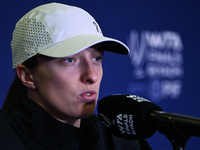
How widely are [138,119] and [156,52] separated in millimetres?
1462

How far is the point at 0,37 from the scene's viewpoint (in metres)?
1.38

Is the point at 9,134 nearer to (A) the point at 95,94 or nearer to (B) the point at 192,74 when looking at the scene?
(A) the point at 95,94

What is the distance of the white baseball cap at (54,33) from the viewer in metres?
0.74

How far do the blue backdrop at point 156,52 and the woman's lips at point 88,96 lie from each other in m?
0.87

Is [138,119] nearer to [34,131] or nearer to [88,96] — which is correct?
[88,96]

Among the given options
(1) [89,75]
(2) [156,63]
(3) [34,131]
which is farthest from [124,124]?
(2) [156,63]

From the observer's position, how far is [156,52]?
6.61ft

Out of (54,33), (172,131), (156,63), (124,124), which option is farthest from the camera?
(156,63)

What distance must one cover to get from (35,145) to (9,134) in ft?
0.25

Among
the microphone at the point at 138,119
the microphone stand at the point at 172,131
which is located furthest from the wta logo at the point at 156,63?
the microphone stand at the point at 172,131

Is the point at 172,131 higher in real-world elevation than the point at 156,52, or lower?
higher

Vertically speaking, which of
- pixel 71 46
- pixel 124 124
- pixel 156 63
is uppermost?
pixel 71 46

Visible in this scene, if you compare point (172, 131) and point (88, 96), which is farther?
point (88, 96)

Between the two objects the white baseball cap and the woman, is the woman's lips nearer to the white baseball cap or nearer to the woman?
the woman
